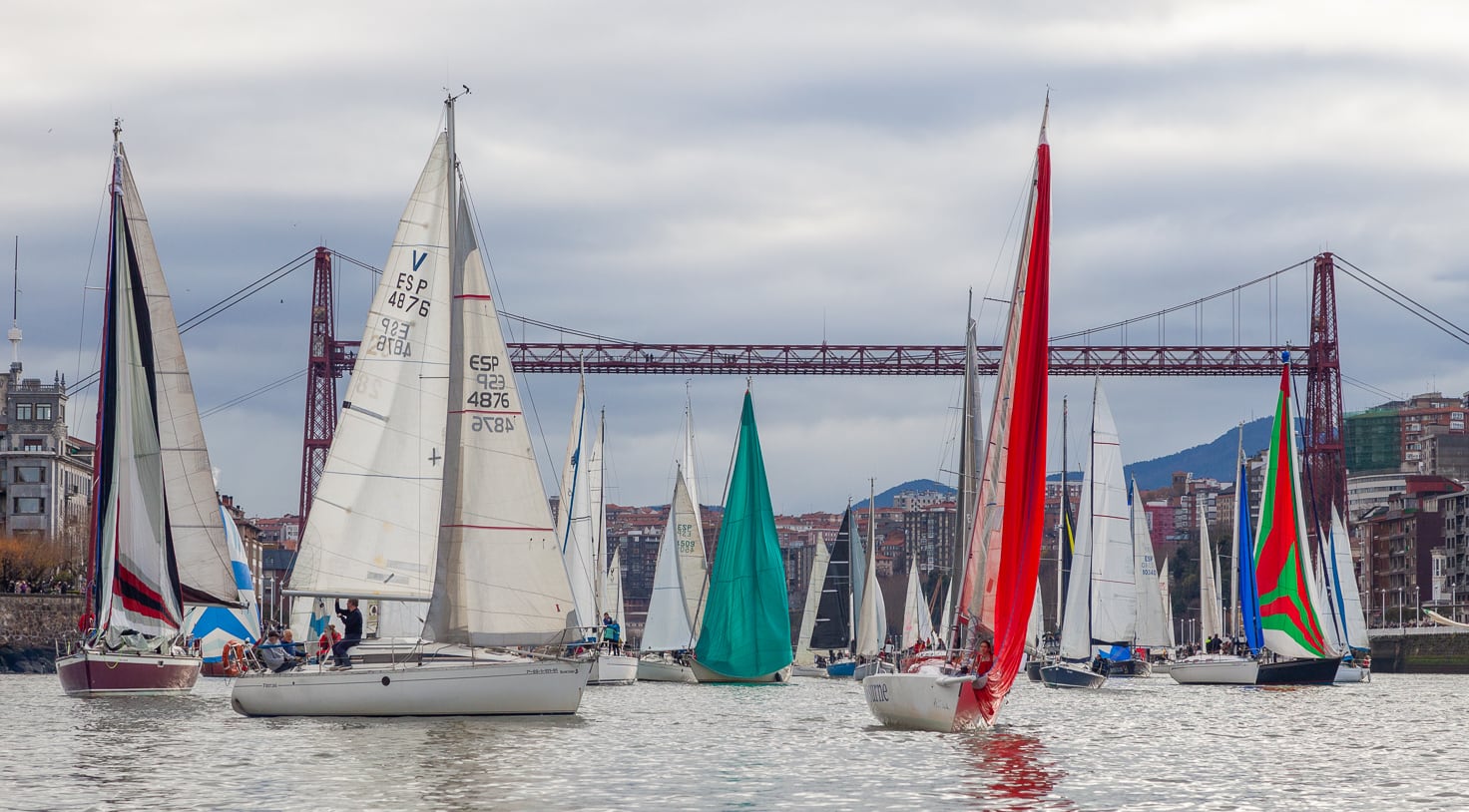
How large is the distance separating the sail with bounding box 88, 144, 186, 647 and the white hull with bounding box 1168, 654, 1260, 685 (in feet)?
61.6

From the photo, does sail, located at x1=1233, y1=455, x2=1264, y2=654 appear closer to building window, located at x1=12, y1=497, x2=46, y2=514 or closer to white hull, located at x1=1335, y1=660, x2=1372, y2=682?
white hull, located at x1=1335, y1=660, x2=1372, y2=682

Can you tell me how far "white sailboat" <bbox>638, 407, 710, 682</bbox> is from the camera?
35344mm

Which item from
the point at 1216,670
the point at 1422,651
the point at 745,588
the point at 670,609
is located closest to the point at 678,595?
the point at 670,609

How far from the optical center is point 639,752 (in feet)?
51.7

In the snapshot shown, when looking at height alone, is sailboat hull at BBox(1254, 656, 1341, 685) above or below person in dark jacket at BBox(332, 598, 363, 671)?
below

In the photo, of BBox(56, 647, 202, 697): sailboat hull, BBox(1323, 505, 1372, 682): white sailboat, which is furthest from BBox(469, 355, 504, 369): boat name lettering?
BBox(1323, 505, 1372, 682): white sailboat

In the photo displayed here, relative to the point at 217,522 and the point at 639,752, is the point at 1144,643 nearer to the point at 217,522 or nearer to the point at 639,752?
the point at 217,522

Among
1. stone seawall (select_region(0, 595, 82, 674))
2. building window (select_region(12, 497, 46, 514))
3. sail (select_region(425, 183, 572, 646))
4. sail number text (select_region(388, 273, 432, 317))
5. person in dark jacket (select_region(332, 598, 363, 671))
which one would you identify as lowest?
stone seawall (select_region(0, 595, 82, 674))

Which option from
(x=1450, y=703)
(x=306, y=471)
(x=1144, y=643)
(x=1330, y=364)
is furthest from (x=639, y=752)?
(x=1330, y=364)

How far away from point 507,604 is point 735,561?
15.2 meters

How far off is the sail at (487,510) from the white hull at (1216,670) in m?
18.9

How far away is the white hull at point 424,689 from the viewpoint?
58.5 feet

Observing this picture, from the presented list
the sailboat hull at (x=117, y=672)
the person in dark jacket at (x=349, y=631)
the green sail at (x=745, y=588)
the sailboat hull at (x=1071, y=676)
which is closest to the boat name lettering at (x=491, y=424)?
the person in dark jacket at (x=349, y=631)

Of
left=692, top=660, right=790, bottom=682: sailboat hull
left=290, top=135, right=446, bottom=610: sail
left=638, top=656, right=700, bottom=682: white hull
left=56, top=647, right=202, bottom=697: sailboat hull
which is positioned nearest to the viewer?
left=290, top=135, right=446, bottom=610: sail
